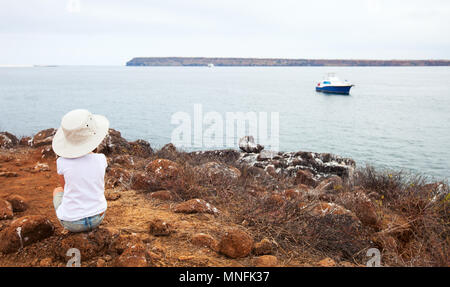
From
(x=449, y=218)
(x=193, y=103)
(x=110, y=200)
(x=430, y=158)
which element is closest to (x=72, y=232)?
(x=110, y=200)

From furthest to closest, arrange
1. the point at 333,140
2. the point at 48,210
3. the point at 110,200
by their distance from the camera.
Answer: the point at 333,140 < the point at 110,200 < the point at 48,210

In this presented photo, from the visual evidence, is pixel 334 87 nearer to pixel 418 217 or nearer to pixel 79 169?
pixel 418 217

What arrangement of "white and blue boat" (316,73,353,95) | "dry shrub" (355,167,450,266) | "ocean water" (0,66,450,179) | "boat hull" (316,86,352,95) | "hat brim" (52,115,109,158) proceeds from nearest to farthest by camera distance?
1. "hat brim" (52,115,109,158)
2. "dry shrub" (355,167,450,266)
3. "ocean water" (0,66,450,179)
4. "white and blue boat" (316,73,353,95)
5. "boat hull" (316,86,352,95)

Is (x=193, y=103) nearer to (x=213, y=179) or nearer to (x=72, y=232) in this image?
(x=213, y=179)

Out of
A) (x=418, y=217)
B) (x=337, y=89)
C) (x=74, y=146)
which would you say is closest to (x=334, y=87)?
(x=337, y=89)

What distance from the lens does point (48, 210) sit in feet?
15.8

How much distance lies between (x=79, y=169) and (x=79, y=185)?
158 mm

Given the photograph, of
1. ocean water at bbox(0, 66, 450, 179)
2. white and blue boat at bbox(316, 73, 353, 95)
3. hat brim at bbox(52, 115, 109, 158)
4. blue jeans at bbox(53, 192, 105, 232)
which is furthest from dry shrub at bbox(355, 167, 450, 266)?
white and blue boat at bbox(316, 73, 353, 95)

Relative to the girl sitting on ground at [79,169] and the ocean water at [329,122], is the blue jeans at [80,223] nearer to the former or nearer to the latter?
the girl sitting on ground at [79,169]

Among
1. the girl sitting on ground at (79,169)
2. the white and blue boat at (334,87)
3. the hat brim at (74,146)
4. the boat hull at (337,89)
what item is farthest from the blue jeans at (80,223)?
the boat hull at (337,89)

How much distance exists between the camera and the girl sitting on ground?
3.40 meters

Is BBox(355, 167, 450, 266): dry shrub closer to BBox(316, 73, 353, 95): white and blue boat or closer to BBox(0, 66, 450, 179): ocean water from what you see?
BBox(0, 66, 450, 179): ocean water
